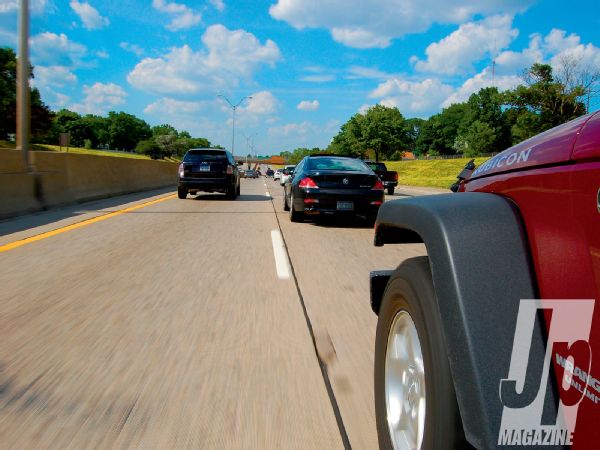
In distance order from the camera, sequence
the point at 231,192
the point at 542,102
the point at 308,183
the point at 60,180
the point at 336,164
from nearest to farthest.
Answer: the point at 308,183, the point at 336,164, the point at 60,180, the point at 231,192, the point at 542,102

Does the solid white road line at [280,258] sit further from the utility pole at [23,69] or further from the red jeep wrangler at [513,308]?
the utility pole at [23,69]

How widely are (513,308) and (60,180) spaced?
1386cm

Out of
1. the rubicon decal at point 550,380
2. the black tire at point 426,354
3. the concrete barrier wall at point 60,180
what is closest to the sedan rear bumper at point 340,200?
the concrete barrier wall at point 60,180

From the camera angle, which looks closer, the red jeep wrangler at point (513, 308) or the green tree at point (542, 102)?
the red jeep wrangler at point (513, 308)

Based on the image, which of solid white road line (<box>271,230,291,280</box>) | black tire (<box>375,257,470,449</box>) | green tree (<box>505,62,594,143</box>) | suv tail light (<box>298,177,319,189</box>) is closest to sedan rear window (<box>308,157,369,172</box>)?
suv tail light (<box>298,177,319,189</box>)

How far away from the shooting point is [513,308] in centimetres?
173

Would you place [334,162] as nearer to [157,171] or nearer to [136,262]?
[136,262]

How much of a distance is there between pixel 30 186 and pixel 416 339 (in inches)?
471

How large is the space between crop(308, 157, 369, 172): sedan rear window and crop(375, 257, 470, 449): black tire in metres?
8.93

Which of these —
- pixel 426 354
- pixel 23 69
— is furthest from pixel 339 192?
pixel 426 354

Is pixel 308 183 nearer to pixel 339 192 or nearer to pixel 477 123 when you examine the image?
pixel 339 192

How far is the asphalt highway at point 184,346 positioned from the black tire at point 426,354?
38 cm

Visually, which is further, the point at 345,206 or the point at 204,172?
the point at 204,172

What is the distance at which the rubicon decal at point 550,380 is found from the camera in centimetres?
148
